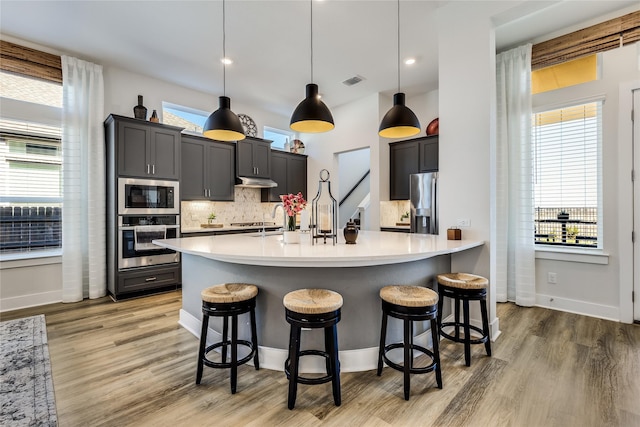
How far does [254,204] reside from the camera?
6.27 meters

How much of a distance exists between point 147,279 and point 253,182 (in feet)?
7.68

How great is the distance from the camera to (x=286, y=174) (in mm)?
6430

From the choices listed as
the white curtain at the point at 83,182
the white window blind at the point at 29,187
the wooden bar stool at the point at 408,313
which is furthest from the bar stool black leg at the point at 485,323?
the white window blind at the point at 29,187

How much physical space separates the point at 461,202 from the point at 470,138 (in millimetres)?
629

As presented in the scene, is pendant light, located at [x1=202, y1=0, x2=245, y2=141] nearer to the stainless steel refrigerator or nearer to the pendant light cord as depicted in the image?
the pendant light cord

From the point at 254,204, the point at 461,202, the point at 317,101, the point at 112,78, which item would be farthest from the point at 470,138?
the point at 112,78

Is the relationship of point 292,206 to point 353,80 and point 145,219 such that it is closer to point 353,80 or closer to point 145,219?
point 145,219

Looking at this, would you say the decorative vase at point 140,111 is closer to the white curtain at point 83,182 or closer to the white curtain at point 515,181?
the white curtain at point 83,182

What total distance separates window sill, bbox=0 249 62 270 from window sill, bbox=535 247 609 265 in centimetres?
626

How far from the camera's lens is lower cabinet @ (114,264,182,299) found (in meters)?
4.09

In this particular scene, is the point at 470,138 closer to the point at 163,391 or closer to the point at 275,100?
the point at 163,391

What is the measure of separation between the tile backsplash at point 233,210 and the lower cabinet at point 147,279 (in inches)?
37.4

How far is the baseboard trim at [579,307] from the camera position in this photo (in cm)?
331

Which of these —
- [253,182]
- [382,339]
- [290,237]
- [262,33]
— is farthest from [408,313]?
[253,182]
